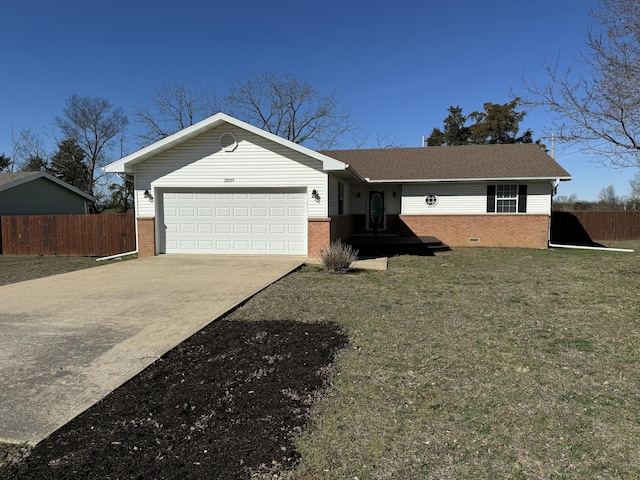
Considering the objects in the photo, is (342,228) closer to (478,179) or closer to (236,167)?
(236,167)

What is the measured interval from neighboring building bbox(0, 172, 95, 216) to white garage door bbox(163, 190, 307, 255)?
36.9ft

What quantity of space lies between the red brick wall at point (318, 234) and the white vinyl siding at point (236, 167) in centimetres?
21

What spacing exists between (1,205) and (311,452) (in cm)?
2262

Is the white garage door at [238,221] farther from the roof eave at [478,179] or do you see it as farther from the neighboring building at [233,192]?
the roof eave at [478,179]

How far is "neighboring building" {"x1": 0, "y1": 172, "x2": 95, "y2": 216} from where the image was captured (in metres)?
20.6

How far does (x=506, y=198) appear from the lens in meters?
18.3

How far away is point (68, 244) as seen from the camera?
17406 mm

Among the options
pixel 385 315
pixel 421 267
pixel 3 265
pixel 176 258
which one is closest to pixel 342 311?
pixel 385 315

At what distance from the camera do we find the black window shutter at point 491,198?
18375 millimetres

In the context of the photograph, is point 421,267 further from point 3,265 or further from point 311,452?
point 3,265

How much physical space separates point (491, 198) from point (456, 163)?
2.59 m

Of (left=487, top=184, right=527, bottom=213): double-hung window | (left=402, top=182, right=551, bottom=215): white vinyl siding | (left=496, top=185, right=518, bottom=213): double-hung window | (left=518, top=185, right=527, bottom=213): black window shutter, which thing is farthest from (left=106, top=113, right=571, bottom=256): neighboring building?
(left=518, top=185, right=527, bottom=213): black window shutter

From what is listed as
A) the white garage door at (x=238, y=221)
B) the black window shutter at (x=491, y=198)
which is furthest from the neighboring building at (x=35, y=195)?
the black window shutter at (x=491, y=198)

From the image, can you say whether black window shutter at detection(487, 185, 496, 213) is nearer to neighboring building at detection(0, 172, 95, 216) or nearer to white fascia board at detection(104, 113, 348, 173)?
white fascia board at detection(104, 113, 348, 173)
